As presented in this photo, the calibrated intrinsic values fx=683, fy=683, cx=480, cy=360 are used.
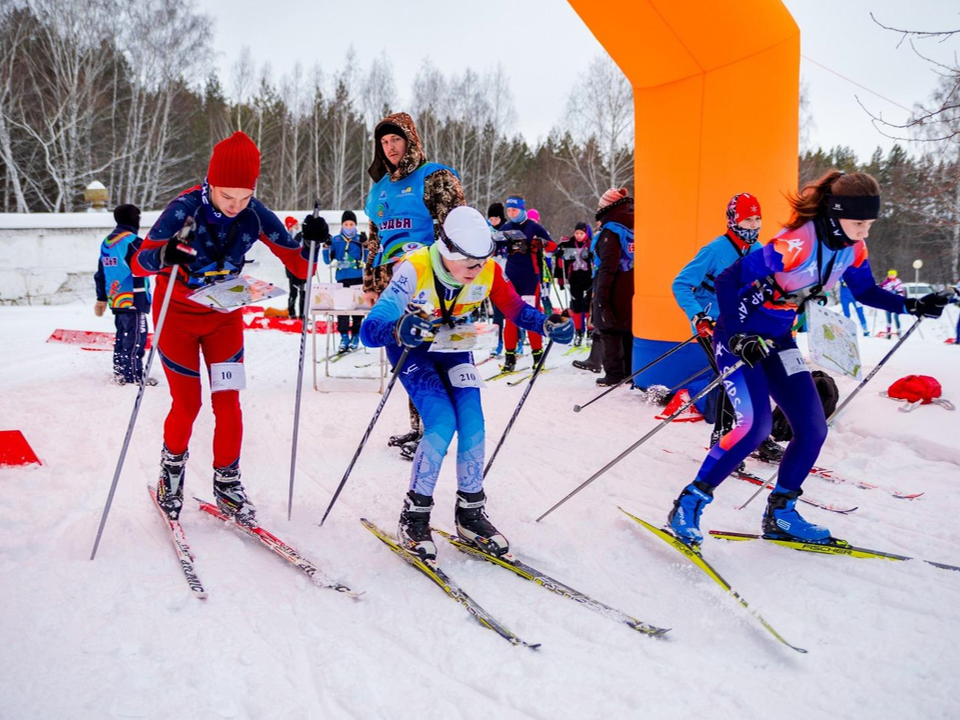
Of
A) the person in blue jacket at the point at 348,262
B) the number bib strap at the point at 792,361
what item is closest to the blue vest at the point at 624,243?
the person in blue jacket at the point at 348,262

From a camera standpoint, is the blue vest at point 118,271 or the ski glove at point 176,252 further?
the blue vest at point 118,271

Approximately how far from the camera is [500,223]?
945 cm

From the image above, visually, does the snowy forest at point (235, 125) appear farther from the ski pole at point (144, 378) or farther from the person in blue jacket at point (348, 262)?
the ski pole at point (144, 378)

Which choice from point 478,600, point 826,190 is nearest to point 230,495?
point 478,600

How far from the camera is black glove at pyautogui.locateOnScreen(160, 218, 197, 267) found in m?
3.13

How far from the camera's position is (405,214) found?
4.51 meters

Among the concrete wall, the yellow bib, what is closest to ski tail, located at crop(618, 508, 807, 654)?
the yellow bib

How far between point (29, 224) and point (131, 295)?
10.1m

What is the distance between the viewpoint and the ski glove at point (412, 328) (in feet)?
9.20

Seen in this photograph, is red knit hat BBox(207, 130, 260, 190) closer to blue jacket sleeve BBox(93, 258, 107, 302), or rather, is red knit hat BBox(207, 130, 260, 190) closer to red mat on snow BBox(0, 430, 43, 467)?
red mat on snow BBox(0, 430, 43, 467)

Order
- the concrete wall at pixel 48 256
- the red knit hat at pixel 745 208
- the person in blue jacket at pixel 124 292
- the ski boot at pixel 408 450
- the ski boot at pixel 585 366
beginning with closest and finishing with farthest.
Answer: the red knit hat at pixel 745 208 < the ski boot at pixel 408 450 < the person in blue jacket at pixel 124 292 < the ski boot at pixel 585 366 < the concrete wall at pixel 48 256

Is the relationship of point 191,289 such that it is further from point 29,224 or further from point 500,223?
point 29,224

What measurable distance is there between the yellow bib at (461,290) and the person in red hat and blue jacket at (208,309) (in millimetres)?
842

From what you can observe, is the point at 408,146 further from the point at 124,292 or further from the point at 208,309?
the point at 124,292
